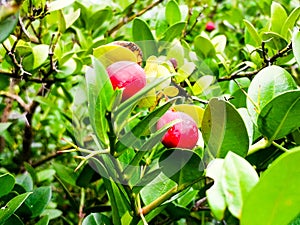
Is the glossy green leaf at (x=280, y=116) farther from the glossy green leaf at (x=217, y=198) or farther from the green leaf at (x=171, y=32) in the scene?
the green leaf at (x=171, y=32)

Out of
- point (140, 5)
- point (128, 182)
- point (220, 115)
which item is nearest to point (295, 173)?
point (220, 115)

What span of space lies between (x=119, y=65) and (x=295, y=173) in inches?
12.8

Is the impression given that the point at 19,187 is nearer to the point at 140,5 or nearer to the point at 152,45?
the point at 152,45

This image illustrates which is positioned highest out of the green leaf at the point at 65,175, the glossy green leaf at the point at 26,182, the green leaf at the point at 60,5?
the green leaf at the point at 60,5

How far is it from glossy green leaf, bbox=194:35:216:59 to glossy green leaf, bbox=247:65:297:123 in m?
0.39

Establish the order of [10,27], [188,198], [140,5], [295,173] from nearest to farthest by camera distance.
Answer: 1. [295,173]
2. [10,27]
3. [188,198]
4. [140,5]

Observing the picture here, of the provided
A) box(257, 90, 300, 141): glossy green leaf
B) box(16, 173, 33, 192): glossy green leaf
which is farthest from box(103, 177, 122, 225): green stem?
box(16, 173, 33, 192): glossy green leaf

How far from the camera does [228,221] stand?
63 cm

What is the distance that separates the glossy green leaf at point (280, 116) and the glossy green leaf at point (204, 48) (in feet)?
1.53

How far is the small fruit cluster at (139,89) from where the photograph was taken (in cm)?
59

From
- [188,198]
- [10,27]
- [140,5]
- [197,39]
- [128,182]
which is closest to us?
[10,27]

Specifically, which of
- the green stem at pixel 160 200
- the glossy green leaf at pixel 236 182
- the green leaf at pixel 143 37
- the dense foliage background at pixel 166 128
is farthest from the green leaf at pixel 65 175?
the glossy green leaf at pixel 236 182

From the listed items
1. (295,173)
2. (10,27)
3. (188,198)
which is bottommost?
(188,198)

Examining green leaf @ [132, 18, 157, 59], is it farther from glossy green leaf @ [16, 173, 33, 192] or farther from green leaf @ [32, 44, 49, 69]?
glossy green leaf @ [16, 173, 33, 192]
